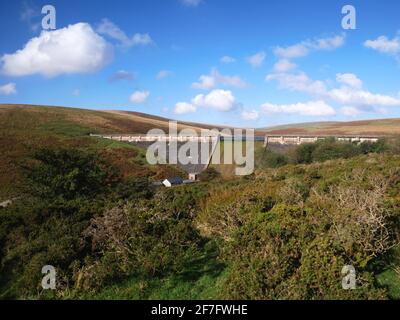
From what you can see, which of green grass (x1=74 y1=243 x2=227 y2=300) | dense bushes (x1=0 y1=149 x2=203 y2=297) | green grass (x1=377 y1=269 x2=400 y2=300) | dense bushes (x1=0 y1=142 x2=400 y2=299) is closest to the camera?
dense bushes (x1=0 y1=142 x2=400 y2=299)

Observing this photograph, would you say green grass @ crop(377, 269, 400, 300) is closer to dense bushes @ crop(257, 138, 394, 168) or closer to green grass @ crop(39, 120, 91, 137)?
dense bushes @ crop(257, 138, 394, 168)

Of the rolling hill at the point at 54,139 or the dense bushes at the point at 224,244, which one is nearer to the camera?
the dense bushes at the point at 224,244

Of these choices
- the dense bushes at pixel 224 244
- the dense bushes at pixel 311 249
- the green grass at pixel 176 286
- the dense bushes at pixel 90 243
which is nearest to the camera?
the dense bushes at pixel 311 249

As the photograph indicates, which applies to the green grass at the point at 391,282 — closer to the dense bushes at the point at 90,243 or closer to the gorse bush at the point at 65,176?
the dense bushes at the point at 90,243

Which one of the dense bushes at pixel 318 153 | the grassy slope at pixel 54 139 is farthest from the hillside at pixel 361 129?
the grassy slope at pixel 54 139

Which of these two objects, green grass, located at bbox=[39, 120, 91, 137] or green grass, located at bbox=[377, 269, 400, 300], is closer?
green grass, located at bbox=[377, 269, 400, 300]

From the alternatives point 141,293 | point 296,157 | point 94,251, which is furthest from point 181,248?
point 296,157

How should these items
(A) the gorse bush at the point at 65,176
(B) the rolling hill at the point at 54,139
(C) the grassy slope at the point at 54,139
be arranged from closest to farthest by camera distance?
(A) the gorse bush at the point at 65,176 → (C) the grassy slope at the point at 54,139 → (B) the rolling hill at the point at 54,139

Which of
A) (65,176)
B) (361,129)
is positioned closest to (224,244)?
(65,176)

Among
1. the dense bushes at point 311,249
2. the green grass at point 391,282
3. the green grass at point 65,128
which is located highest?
the green grass at point 65,128

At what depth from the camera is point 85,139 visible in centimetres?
5644

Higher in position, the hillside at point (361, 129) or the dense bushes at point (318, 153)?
the hillside at point (361, 129)

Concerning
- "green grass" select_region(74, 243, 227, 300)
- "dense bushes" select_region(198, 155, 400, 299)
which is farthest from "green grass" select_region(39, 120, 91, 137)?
"dense bushes" select_region(198, 155, 400, 299)
